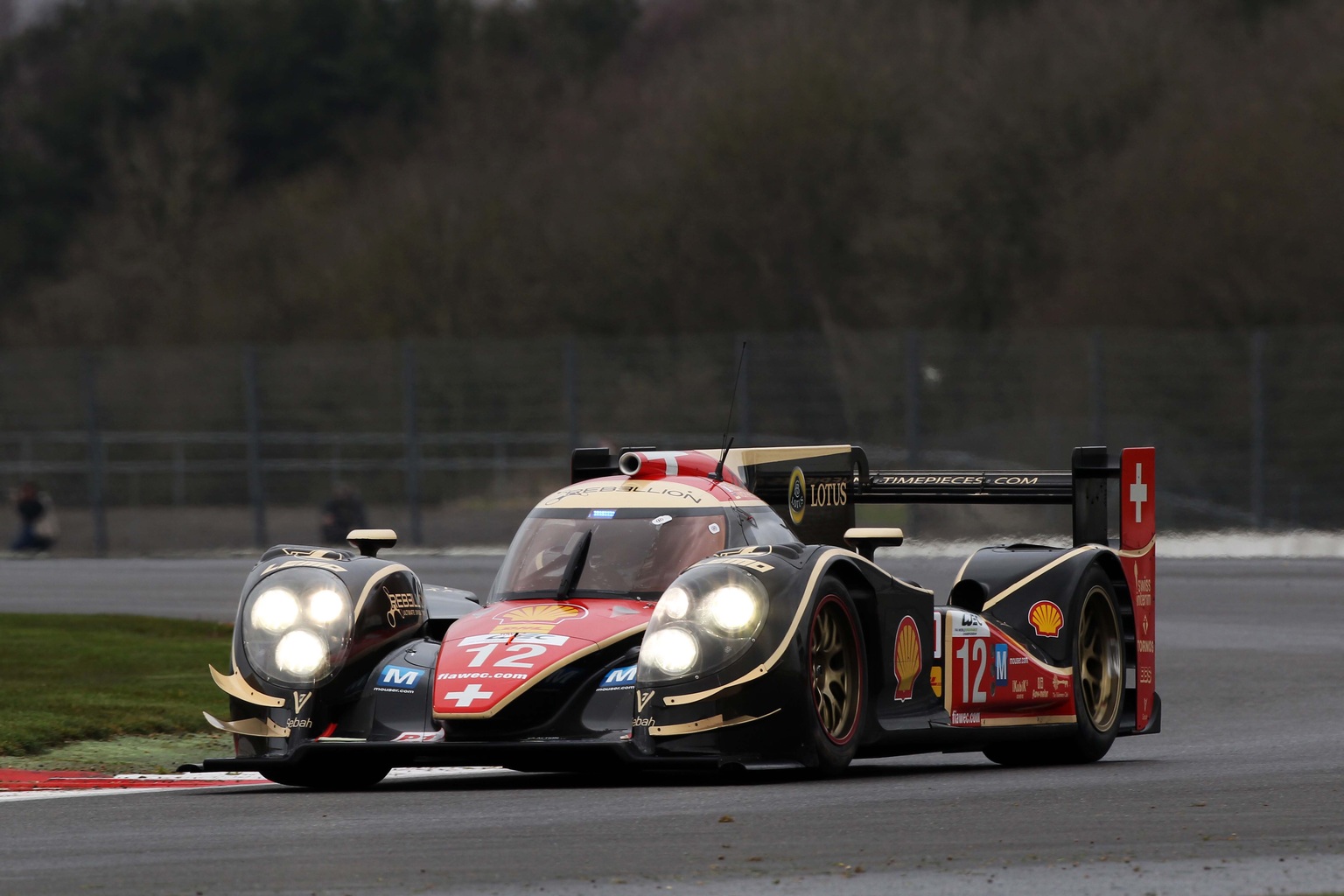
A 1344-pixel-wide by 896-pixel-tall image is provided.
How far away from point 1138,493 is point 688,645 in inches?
149

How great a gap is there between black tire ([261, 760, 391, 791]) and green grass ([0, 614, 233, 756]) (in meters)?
2.23

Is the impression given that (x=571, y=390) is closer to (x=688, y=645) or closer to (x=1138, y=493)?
(x=1138, y=493)

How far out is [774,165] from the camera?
55.4 m

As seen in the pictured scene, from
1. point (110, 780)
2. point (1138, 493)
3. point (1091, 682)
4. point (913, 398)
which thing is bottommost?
point (110, 780)

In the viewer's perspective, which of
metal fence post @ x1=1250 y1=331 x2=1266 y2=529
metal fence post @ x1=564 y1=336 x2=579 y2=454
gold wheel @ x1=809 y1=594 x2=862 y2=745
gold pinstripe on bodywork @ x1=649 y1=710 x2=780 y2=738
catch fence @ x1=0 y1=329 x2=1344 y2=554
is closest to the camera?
gold pinstripe on bodywork @ x1=649 y1=710 x2=780 y2=738

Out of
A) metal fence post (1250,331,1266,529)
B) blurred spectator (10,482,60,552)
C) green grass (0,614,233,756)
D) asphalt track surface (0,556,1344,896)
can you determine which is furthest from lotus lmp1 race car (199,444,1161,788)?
blurred spectator (10,482,60,552)

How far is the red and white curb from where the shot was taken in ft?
32.5

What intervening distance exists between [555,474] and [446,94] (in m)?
47.7

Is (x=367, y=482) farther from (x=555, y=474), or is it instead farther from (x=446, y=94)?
(x=446, y=94)

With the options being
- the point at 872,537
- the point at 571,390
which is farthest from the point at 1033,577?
the point at 571,390

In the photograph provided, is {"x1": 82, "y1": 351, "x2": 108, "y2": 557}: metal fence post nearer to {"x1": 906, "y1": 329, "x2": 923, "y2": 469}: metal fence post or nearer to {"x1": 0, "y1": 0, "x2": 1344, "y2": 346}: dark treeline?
{"x1": 906, "y1": 329, "x2": 923, "y2": 469}: metal fence post

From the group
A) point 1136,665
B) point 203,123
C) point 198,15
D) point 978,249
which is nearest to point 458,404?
point 978,249

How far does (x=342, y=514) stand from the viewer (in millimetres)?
32750

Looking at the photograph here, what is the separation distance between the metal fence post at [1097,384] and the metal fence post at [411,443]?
966 centimetres
